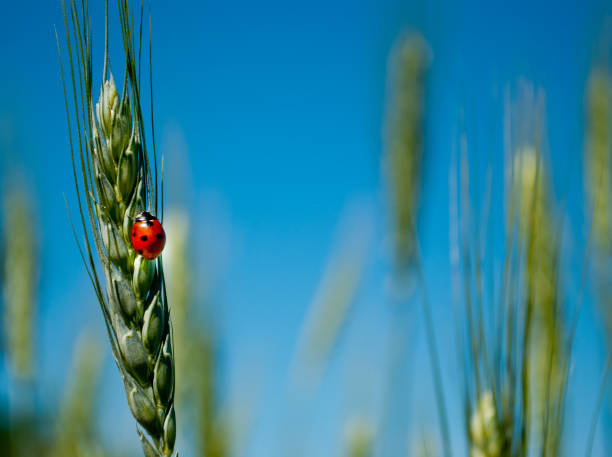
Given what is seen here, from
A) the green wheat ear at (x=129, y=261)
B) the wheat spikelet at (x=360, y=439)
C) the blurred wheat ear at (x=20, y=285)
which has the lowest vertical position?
the wheat spikelet at (x=360, y=439)

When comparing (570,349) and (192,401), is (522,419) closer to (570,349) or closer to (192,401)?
(570,349)

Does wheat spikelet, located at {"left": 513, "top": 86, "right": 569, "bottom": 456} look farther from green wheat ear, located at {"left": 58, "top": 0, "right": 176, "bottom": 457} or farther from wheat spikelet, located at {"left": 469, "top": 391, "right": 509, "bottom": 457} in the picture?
green wheat ear, located at {"left": 58, "top": 0, "right": 176, "bottom": 457}

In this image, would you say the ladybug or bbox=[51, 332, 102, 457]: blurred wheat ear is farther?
bbox=[51, 332, 102, 457]: blurred wheat ear

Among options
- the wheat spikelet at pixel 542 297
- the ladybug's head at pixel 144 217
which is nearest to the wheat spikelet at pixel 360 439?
the wheat spikelet at pixel 542 297

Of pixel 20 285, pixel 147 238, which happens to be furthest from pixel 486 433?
pixel 20 285

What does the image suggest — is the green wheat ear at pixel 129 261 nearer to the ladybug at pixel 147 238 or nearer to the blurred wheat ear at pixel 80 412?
the ladybug at pixel 147 238

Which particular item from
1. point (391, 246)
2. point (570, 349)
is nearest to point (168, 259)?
point (391, 246)

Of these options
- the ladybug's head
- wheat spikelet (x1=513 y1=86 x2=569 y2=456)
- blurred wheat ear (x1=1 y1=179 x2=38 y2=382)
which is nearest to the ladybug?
the ladybug's head
